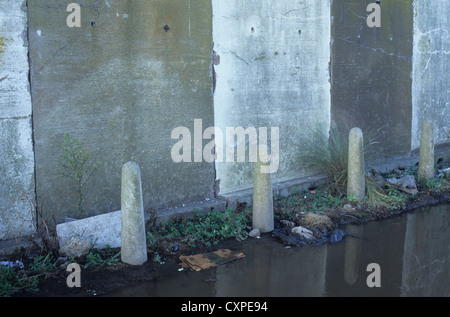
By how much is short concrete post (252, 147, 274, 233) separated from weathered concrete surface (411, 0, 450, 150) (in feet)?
16.5

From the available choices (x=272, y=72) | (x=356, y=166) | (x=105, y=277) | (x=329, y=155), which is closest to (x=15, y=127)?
(x=105, y=277)

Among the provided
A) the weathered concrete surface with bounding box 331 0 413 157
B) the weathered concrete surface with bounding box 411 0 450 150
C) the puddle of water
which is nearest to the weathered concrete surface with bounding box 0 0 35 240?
the puddle of water

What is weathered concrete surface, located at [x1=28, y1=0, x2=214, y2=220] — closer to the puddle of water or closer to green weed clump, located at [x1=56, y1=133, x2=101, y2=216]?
green weed clump, located at [x1=56, y1=133, x2=101, y2=216]

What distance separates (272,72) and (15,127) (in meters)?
3.94

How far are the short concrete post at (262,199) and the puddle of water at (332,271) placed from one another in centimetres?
21

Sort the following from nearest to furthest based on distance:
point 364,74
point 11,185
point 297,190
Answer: point 11,185 → point 297,190 → point 364,74

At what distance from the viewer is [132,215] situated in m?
4.86

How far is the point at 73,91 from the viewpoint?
545 cm

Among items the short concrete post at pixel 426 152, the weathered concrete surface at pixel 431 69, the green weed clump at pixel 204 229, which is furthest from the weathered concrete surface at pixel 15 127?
the weathered concrete surface at pixel 431 69

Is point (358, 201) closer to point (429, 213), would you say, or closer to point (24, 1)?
point (429, 213)

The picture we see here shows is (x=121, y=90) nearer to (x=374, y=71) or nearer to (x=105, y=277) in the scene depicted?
(x=105, y=277)

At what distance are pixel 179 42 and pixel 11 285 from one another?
12.0ft

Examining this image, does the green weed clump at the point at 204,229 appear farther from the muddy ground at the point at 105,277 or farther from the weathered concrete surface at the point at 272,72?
the weathered concrete surface at the point at 272,72
